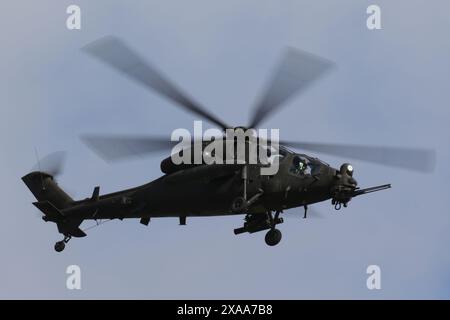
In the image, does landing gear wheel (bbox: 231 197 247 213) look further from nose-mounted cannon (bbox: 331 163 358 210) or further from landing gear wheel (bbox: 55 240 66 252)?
landing gear wheel (bbox: 55 240 66 252)

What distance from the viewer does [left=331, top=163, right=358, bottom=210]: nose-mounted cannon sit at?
29203mm

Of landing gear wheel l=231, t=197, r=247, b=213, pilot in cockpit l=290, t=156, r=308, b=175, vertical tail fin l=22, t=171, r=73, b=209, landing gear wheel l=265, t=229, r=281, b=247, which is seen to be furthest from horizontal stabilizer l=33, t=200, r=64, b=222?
pilot in cockpit l=290, t=156, r=308, b=175

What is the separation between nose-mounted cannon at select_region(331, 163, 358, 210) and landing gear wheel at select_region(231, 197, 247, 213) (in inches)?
120

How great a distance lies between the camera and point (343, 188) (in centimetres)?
2923

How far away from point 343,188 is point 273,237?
3.26 meters

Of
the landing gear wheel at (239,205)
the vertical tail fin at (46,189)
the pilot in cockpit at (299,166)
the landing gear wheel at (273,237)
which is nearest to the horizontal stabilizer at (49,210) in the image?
the vertical tail fin at (46,189)

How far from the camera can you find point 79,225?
33.0 metres

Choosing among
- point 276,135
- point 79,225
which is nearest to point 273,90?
point 276,135

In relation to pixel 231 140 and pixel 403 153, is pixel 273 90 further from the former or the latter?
pixel 403 153

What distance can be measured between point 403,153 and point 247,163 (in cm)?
529

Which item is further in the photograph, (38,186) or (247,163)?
(38,186)

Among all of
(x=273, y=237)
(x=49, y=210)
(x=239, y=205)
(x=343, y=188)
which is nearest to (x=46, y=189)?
(x=49, y=210)

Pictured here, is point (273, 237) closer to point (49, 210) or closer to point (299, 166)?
point (299, 166)

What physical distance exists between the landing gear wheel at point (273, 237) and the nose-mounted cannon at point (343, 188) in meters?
2.52
